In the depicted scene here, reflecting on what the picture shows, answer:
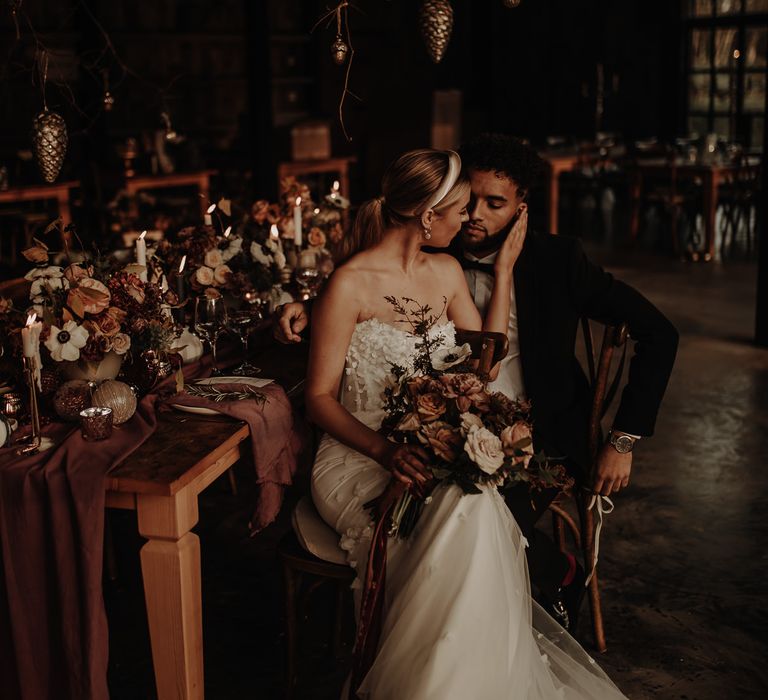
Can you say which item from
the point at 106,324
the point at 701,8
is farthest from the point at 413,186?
the point at 701,8

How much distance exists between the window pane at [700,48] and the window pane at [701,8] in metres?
0.22

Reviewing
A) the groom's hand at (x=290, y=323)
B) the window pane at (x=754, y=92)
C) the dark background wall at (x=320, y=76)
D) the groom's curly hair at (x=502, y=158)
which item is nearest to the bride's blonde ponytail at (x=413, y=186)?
the groom's curly hair at (x=502, y=158)

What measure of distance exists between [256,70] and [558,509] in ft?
21.2

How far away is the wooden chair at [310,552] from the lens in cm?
243

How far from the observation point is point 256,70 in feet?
27.9

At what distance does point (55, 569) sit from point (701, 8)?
46.1 ft

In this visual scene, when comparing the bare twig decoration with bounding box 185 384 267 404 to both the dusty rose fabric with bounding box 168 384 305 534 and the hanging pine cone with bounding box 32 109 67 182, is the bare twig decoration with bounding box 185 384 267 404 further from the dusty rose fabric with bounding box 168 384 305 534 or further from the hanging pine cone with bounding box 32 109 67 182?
the hanging pine cone with bounding box 32 109 67 182

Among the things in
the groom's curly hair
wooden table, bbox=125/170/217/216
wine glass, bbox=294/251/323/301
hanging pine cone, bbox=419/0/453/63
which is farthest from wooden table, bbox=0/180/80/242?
the groom's curly hair

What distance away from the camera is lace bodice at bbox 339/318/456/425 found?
2633mm

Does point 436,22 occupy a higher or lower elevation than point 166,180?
higher

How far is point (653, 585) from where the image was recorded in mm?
3324

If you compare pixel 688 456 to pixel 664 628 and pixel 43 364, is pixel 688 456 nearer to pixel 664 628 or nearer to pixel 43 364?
pixel 664 628

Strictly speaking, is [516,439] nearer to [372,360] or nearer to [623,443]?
[372,360]

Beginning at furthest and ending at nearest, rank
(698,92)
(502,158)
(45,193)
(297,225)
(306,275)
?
(698,92), (45,193), (297,225), (306,275), (502,158)
